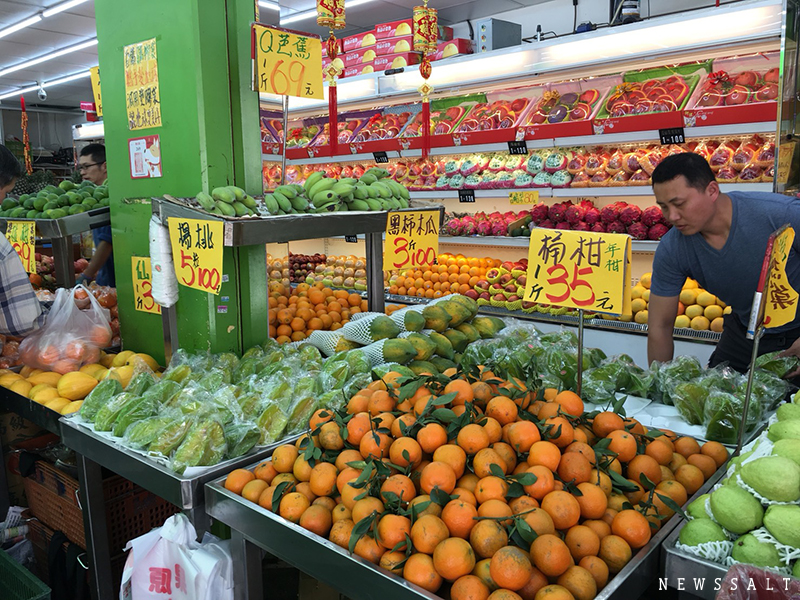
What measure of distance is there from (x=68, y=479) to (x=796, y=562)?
260 centimetres

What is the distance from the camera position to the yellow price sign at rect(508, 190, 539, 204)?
472 cm

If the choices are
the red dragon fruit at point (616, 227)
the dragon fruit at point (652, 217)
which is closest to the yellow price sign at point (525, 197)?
the red dragon fruit at point (616, 227)

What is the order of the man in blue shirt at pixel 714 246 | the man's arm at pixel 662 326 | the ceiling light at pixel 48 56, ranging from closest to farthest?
1. the man in blue shirt at pixel 714 246
2. the man's arm at pixel 662 326
3. the ceiling light at pixel 48 56

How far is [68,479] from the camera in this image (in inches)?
98.0

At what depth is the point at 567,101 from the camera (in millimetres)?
4621

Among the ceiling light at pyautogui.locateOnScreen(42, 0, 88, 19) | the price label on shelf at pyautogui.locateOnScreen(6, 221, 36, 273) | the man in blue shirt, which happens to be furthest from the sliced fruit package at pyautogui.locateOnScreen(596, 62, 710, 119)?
the ceiling light at pyautogui.locateOnScreen(42, 0, 88, 19)

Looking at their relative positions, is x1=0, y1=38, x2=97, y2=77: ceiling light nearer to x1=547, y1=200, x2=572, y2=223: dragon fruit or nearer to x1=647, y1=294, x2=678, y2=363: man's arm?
x1=547, y1=200, x2=572, y2=223: dragon fruit

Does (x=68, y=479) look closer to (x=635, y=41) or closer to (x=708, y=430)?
(x=708, y=430)

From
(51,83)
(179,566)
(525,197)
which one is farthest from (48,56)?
(179,566)

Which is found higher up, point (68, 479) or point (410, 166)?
point (410, 166)

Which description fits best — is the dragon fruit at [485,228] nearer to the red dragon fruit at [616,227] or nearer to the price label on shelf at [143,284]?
the red dragon fruit at [616,227]

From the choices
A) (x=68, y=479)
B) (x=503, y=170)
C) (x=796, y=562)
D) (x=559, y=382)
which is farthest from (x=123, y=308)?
(x=503, y=170)

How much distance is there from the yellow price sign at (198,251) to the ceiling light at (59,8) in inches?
313

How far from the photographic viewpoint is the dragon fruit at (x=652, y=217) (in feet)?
13.6
